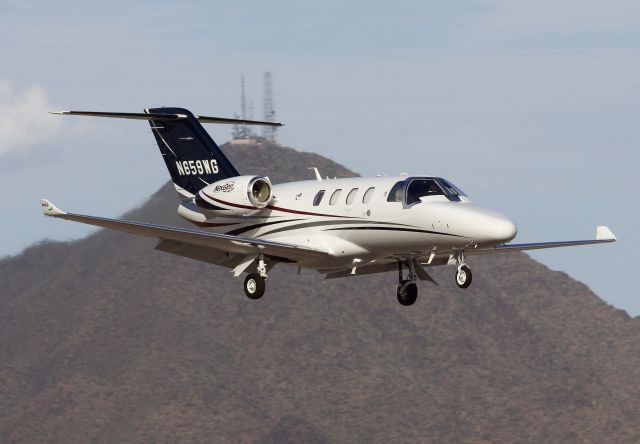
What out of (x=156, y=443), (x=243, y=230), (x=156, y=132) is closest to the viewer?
(x=243, y=230)

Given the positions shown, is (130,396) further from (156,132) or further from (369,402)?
(156,132)

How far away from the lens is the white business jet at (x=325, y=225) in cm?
3478

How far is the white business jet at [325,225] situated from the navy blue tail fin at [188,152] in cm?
3

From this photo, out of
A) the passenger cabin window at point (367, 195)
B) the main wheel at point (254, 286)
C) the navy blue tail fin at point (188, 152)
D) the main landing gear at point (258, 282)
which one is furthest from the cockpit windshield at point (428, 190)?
the navy blue tail fin at point (188, 152)

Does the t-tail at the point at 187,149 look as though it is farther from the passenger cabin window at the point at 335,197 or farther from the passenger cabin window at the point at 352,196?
the passenger cabin window at the point at 352,196

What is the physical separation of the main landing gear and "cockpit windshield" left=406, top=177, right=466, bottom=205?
15.0 feet

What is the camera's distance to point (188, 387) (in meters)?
187

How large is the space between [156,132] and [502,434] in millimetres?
146866

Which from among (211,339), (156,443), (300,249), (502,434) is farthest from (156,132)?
(211,339)

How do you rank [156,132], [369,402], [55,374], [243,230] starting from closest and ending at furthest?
[243,230]
[156,132]
[369,402]
[55,374]

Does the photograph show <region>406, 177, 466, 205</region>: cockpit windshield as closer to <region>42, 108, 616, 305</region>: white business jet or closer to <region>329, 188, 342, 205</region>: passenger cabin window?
<region>42, 108, 616, 305</region>: white business jet

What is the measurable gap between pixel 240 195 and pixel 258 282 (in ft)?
9.18

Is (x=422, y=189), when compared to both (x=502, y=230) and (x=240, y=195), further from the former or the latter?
(x=240, y=195)

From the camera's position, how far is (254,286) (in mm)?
37406
